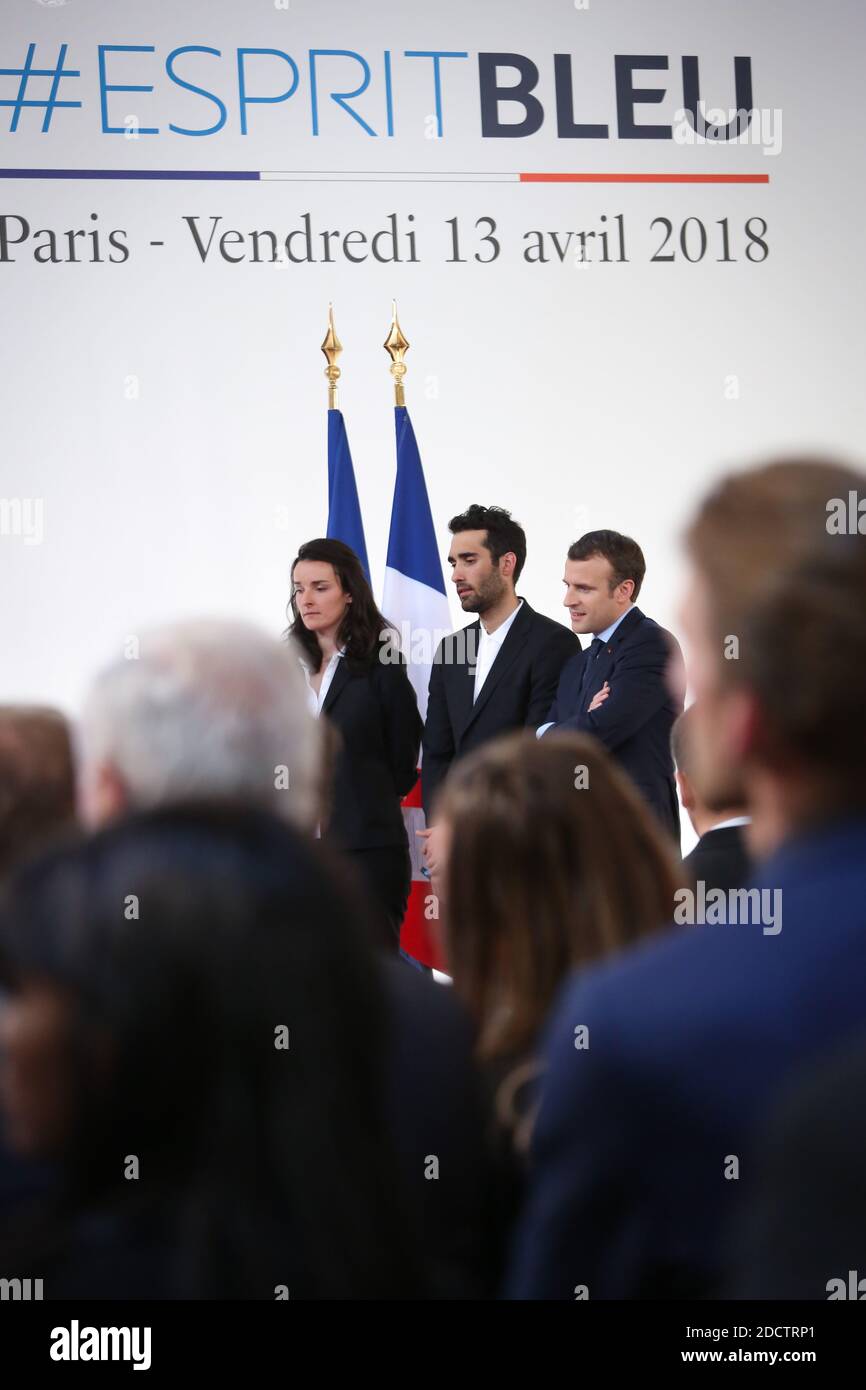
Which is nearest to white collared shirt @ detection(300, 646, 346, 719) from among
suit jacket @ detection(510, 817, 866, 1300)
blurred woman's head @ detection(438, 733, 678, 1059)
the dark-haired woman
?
the dark-haired woman

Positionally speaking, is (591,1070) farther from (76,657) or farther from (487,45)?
(487,45)

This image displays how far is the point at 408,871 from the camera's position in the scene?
494 cm

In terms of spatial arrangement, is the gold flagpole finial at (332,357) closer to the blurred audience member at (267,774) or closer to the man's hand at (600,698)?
the man's hand at (600,698)

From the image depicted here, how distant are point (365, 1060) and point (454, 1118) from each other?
530 mm

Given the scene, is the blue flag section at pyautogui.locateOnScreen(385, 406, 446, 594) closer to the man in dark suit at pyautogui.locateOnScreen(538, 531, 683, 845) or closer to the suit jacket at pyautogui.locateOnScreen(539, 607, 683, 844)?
the man in dark suit at pyautogui.locateOnScreen(538, 531, 683, 845)

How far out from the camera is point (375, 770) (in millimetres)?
4887

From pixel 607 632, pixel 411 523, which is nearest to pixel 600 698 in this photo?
pixel 607 632

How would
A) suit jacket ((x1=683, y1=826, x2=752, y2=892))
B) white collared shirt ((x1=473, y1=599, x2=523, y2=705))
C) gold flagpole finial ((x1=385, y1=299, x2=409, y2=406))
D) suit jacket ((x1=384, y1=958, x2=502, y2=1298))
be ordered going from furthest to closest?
gold flagpole finial ((x1=385, y1=299, x2=409, y2=406)), white collared shirt ((x1=473, y1=599, x2=523, y2=705)), suit jacket ((x1=683, y1=826, x2=752, y2=892)), suit jacket ((x1=384, y1=958, x2=502, y2=1298))

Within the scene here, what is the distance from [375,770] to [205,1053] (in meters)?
4.02

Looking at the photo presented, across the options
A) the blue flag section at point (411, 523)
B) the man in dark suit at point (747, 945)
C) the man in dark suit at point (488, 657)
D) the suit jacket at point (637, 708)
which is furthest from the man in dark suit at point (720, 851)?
the blue flag section at point (411, 523)

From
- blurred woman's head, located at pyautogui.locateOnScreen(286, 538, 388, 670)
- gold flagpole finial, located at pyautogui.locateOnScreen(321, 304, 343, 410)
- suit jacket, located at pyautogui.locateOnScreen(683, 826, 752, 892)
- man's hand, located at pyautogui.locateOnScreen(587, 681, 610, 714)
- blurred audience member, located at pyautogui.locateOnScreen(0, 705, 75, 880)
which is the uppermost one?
gold flagpole finial, located at pyautogui.locateOnScreen(321, 304, 343, 410)

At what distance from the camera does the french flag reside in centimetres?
550

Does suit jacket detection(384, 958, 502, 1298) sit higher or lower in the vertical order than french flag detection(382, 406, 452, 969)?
lower

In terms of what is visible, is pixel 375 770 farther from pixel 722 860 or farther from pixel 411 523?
pixel 722 860
